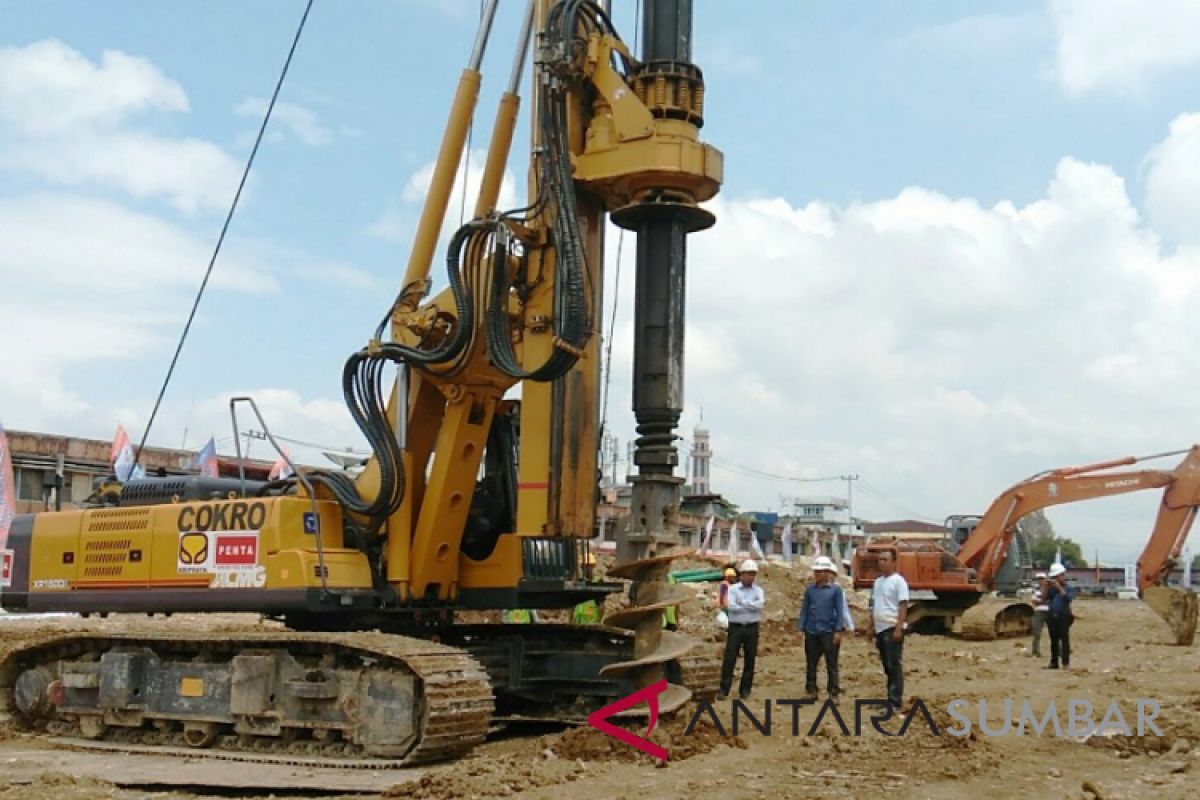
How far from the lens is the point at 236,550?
1130 cm

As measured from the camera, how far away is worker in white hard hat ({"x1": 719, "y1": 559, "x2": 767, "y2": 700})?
1380cm

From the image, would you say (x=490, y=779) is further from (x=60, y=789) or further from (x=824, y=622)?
(x=824, y=622)

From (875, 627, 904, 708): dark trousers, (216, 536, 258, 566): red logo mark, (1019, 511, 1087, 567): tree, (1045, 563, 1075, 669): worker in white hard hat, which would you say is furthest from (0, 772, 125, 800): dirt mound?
(1019, 511, 1087, 567): tree

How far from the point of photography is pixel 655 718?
9906 millimetres

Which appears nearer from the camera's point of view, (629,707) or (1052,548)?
(629,707)

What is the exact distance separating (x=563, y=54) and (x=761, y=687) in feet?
25.4

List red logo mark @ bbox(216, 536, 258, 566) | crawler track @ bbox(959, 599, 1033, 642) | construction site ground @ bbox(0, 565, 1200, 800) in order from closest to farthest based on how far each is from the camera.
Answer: construction site ground @ bbox(0, 565, 1200, 800), red logo mark @ bbox(216, 536, 258, 566), crawler track @ bbox(959, 599, 1033, 642)

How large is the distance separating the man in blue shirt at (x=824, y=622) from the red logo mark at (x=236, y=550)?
17.7ft

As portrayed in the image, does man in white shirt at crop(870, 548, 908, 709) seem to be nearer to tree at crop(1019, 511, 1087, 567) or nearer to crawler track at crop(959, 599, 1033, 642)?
crawler track at crop(959, 599, 1033, 642)

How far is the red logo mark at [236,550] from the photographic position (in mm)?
11164

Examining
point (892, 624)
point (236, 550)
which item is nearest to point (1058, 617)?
point (892, 624)

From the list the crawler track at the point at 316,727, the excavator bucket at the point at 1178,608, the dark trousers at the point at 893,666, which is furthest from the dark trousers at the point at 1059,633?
the crawler track at the point at 316,727

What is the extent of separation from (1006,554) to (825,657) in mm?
15394

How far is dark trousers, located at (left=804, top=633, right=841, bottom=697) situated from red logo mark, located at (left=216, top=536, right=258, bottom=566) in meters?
5.50
